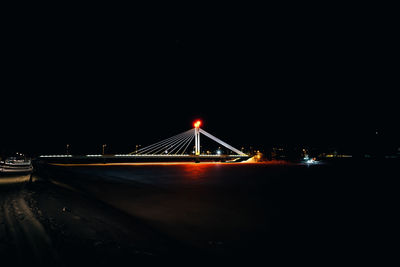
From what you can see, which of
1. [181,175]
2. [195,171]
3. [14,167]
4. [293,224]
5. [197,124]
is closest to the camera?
[293,224]

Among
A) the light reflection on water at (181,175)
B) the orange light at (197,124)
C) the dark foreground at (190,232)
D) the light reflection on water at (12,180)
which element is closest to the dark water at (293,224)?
the dark foreground at (190,232)

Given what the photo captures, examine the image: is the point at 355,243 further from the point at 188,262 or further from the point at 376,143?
the point at 376,143

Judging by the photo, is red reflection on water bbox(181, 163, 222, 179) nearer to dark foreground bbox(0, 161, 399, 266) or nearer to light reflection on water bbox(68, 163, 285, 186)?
light reflection on water bbox(68, 163, 285, 186)

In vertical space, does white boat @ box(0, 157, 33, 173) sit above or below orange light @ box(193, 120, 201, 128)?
below

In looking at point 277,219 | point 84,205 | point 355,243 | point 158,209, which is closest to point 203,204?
point 158,209

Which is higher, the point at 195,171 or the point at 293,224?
the point at 195,171

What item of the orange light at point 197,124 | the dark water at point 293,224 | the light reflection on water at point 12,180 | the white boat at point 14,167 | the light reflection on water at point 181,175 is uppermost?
the orange light at point 197,124

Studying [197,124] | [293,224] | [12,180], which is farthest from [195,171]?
[197,124]

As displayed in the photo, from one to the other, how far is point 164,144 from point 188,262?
325 feet

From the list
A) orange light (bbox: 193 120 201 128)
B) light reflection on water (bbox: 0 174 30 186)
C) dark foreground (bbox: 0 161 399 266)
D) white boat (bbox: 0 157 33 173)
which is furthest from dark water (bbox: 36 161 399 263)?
orange light (bbox: 193 120 201 128)

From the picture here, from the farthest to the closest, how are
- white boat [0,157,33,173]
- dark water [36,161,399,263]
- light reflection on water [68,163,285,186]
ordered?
white boat [0,157,33,173] < light reflection on water [68,163,285,186] < dark water [36,161,399,263]

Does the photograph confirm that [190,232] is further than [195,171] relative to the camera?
No

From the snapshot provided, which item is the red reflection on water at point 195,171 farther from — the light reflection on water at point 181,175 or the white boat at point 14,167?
the white boat at point 14,167

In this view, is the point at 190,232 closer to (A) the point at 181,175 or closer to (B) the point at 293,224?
(B) the point at 293,224
